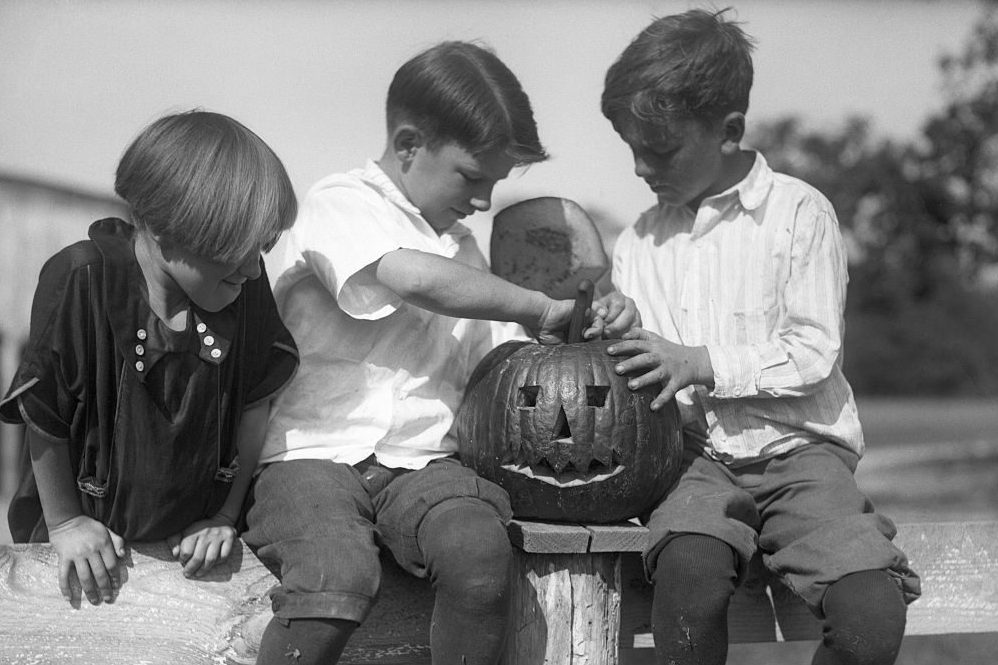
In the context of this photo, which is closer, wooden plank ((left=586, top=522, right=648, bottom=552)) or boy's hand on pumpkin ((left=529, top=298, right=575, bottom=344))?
wooden plank ((left=586, top=522, right=648, bottom=552))

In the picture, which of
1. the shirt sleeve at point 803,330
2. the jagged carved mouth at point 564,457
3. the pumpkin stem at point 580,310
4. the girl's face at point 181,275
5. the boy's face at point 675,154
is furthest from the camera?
the boy's face at point 675,154

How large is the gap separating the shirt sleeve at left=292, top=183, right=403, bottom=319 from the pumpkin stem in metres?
0.47

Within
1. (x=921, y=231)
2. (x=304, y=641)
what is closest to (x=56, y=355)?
(x=304, y=641)

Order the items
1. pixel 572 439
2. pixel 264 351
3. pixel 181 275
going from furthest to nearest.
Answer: pixel 264 351
pixel 572 439
pixel 181 275

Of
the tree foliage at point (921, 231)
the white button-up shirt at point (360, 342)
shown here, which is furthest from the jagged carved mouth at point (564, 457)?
the tree foliage at point (921, 231)

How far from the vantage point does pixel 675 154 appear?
3250 millimetres

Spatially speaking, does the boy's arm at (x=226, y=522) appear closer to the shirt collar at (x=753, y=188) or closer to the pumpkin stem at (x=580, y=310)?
the pumpkin stem at (x=580, y=310)

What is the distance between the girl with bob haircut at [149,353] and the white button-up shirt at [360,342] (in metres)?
0.26

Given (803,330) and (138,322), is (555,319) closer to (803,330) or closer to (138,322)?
(803,330)

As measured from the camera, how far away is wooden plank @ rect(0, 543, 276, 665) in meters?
2.60

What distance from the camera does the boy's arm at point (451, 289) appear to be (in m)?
2.83

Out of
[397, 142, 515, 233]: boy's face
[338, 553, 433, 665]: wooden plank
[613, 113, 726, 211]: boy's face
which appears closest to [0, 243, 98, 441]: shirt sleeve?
[338, 553, 433, 665]: wooden plank

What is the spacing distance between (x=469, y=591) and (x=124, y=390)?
36.5 inches

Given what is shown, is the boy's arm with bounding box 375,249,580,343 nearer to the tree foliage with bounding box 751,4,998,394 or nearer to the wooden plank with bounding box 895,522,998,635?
the wooden plank with bounding box 895,522,998,635
